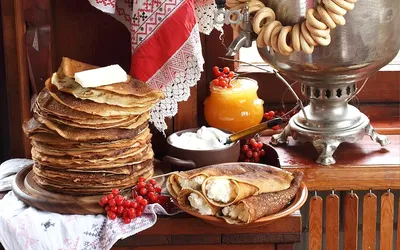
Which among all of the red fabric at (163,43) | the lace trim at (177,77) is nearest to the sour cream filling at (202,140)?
the lace trim at (177,77)

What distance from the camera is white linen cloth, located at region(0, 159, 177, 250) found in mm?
1431

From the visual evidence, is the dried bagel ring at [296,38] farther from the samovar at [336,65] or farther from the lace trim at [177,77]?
the lace trim at [177,77]

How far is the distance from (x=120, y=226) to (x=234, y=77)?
52 cm

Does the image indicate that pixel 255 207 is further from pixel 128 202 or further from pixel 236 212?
pixel 128 202

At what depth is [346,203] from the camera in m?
1.75

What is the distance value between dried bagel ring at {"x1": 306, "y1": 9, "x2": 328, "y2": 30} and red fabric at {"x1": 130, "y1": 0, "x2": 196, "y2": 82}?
0.86 ft

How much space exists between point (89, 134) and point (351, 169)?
0.59 metres

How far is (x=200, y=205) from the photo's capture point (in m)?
1.39

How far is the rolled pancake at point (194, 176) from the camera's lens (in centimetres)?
142

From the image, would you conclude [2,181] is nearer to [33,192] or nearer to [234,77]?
[33,192]

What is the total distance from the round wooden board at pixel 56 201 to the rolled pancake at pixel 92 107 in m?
0.17

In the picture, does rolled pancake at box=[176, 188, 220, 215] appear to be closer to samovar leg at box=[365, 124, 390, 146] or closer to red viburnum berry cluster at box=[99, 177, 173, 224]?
red viburnum berry cluster at box=[99, 177, 173, 224]

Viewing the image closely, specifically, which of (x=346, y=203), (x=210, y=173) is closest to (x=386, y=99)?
(x=346, y=203)

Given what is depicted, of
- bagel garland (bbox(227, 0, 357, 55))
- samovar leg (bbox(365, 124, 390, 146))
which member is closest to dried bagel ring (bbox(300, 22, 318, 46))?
bagel garland (bbox(227, 0, 357, 55))
